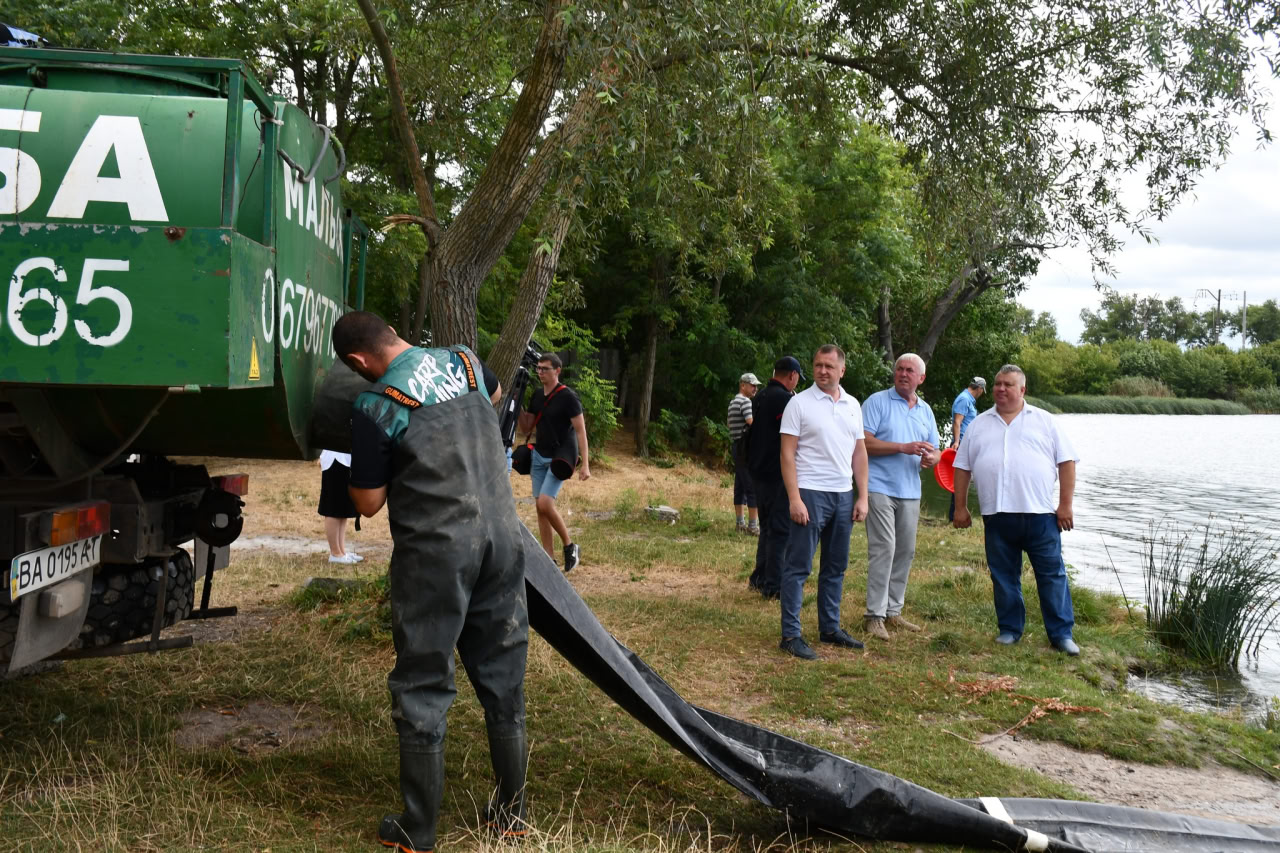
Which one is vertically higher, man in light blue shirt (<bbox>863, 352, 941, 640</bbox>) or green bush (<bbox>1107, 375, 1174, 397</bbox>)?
green bush (<bbox>1107, 375, 1174, 397</bbox>)

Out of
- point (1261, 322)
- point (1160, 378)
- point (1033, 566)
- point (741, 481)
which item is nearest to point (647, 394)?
point (741, 481)

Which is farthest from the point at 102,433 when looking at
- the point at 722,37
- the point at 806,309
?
the point at 806,309

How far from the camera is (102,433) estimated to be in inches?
163

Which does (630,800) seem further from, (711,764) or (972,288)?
(972,288)

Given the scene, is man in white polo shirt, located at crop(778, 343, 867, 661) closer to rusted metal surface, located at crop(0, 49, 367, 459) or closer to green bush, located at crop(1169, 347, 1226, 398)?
rusted metal surface, located at crop(0, 49, 367, 459)

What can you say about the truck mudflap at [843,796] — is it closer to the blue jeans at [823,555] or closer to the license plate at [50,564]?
the license plate at [50,564]

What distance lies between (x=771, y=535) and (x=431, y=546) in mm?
5267

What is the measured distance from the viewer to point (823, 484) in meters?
6.89

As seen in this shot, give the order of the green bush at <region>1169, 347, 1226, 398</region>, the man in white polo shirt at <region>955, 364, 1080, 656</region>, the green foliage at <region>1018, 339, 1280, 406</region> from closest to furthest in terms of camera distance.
Answer: 1. the man in white polo shirt at <region>955, 364, 1080, 656</region>
2. the green bush at <region>1169, 347, 1226, 398</region>
3. the green foliage at <region>1018, 339, 1280, 406</region>

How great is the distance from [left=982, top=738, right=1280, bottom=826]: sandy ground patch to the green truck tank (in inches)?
148

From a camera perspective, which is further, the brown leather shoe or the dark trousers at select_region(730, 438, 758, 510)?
the dark trousers at select_region(730, 438, 758, 510)

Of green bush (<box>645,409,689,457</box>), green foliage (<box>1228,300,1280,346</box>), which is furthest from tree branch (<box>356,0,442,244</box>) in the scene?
green foliage (<box>1228,300,1280,346</box>)

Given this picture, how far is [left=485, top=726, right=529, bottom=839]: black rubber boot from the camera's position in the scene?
3.72 metres

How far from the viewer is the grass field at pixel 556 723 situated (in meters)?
3.78
